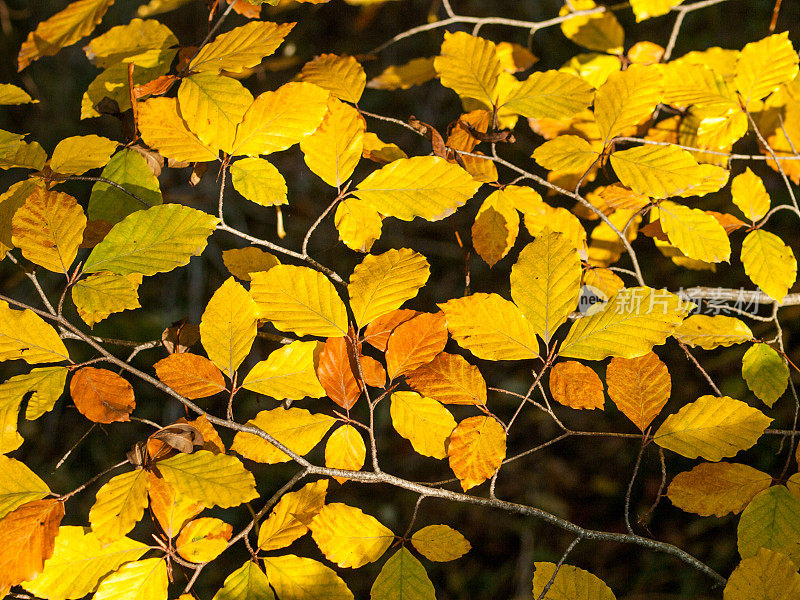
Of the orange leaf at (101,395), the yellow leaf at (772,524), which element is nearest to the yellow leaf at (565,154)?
the yellow leaf at (772,524)

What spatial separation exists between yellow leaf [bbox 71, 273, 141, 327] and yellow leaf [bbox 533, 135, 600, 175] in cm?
45

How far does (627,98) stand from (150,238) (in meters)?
0.54

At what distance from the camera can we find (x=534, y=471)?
4.69 ft

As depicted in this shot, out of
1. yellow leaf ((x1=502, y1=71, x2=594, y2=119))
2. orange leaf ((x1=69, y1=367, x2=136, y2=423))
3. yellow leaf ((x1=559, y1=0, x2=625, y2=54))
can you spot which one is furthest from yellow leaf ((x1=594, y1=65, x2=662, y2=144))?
orange leaf ((x1=69, y1=367, x2=136, y2=423))

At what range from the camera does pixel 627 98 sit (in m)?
0.65

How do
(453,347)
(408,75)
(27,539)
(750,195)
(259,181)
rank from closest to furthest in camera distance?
(27,539) → (259,181) → (750,195) → (408,75) → (453,347)

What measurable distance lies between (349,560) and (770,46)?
0.76 meters

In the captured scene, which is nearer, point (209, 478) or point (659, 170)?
point (209, 478)

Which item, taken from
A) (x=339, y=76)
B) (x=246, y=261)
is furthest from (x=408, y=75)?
(x=246, y=261)

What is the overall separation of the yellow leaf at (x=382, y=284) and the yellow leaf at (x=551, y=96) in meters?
0.24

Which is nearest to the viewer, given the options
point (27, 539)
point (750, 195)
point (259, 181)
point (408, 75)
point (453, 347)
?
point (27, 539)

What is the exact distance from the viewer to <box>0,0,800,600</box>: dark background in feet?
4.33

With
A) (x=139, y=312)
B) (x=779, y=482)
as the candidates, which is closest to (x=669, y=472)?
(x=779, y=482)

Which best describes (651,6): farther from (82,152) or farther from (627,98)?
(82,152)
